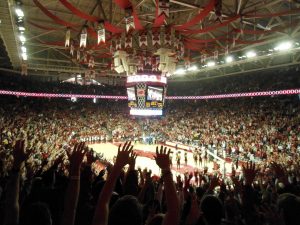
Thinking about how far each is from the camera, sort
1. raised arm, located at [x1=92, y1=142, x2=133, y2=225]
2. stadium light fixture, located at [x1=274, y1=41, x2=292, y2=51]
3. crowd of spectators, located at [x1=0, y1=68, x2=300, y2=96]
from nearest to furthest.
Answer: raised arm, located at [x1=92, y1=142, x2=133, y2=225] < stadium light fixture, located at [x1=274, y1=41, x2=292, y2=51] < crowd of spectators, located at [x1=0, y1=68, x2=300, y2=96]

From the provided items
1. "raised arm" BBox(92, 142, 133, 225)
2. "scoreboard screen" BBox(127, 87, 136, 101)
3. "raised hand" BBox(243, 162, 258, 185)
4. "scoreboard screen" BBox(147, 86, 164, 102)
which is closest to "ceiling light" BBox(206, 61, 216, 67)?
"scoreboard screen" BBox(147, 86, 164, 102)

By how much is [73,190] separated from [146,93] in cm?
2095

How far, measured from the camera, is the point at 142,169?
1800cm

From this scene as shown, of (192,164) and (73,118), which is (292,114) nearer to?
(192,164)

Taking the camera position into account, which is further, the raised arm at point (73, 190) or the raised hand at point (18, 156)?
the raised hand at point (18, 156)

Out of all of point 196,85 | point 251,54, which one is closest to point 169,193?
point 251,54

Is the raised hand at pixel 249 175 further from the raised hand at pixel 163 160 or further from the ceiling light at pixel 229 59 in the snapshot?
the ceiling light at pixel 229 59

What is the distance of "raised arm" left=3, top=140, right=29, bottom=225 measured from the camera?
2227 millimetres

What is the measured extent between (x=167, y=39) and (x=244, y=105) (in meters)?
19.2

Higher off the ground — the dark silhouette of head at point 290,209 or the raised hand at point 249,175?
the raised hand at point 249,175

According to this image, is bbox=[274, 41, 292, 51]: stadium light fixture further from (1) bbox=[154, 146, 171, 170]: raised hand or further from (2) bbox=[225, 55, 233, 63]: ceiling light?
(1) bbox=[154, 146, 171, 170]: raised hand

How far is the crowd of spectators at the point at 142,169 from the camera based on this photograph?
7.57 ft

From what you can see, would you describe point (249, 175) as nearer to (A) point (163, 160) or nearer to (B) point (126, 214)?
(A) point (163, 160)

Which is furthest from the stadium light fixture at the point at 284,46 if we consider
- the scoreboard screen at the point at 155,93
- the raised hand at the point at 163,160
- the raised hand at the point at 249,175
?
the raised hand at the point at 163,160
